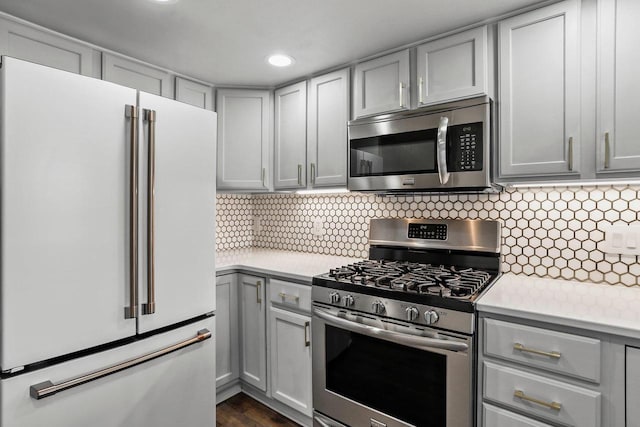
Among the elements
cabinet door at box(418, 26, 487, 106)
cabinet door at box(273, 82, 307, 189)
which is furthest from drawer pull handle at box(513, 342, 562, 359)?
cabinet door at box(273, 82, 307, 189)

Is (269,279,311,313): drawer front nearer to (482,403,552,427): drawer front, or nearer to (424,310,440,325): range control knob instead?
(424,310,440,325): range control knob

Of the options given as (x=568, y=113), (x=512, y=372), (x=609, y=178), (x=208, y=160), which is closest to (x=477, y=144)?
(x=568, y=113)

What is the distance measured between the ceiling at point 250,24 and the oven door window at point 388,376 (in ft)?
5.13

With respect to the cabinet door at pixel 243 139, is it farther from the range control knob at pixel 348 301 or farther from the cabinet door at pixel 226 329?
the range control knob at pixel 348 301

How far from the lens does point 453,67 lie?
189cm

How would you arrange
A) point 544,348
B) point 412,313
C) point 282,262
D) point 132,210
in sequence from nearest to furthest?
point 544,348, point 132,210, point 412,313, point 282,262

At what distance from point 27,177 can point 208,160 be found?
72cm

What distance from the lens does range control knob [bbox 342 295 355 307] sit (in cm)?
179

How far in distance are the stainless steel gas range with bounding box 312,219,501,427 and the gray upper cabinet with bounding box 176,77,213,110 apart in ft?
5.20

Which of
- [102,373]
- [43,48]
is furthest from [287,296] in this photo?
[43,48]

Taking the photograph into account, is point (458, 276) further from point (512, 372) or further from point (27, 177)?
point (27, 177)

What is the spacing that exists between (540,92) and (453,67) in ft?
1.43

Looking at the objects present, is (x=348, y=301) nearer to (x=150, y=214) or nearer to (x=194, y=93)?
(x=150, y=214)

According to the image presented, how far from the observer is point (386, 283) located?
1.78 m
